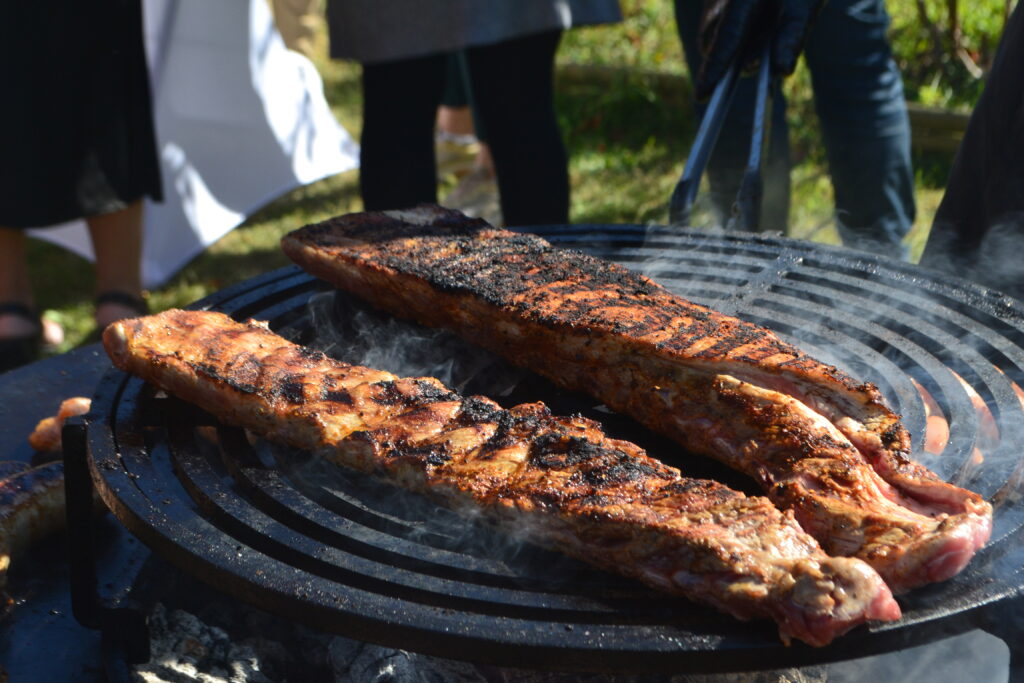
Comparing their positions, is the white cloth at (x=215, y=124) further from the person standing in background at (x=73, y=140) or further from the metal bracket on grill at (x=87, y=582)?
the metal bracket on grill at (x=87, y=582)

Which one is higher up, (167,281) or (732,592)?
(732,592)

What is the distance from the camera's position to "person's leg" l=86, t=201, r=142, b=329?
4.63m

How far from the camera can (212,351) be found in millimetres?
2131

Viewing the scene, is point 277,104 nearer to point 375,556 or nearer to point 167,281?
point 167,281

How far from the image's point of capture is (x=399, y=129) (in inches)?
158

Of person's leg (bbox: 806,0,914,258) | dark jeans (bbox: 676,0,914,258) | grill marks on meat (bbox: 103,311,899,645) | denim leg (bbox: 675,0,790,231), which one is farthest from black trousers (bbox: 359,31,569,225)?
grill marks on meat (bbox: 103,311,899,645)

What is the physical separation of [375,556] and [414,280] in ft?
2.90

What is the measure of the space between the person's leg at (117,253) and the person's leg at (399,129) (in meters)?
1.34

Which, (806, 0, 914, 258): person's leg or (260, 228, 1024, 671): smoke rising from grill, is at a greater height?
(806, 0, 914, 258): person's leg

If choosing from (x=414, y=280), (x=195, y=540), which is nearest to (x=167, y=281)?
(x=414, y=280)

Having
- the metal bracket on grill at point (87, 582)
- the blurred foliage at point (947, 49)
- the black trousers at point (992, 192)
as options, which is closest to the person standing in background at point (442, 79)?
the black trousers at point (992, 192)

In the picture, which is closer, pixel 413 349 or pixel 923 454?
pixel 923 454

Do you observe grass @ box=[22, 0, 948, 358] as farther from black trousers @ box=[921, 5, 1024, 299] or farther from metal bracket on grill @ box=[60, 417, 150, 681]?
metal bracket on grill @ box=[60, 417, 150, 681]

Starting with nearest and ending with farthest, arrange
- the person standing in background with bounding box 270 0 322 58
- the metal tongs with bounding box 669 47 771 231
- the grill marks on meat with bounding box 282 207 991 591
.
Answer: the grill marks on meat with bounding box 282 207 991 591 < the metal tongs with bounding box 669 47 771 231 < the person standing in background with bounding box 270 0 322 58
